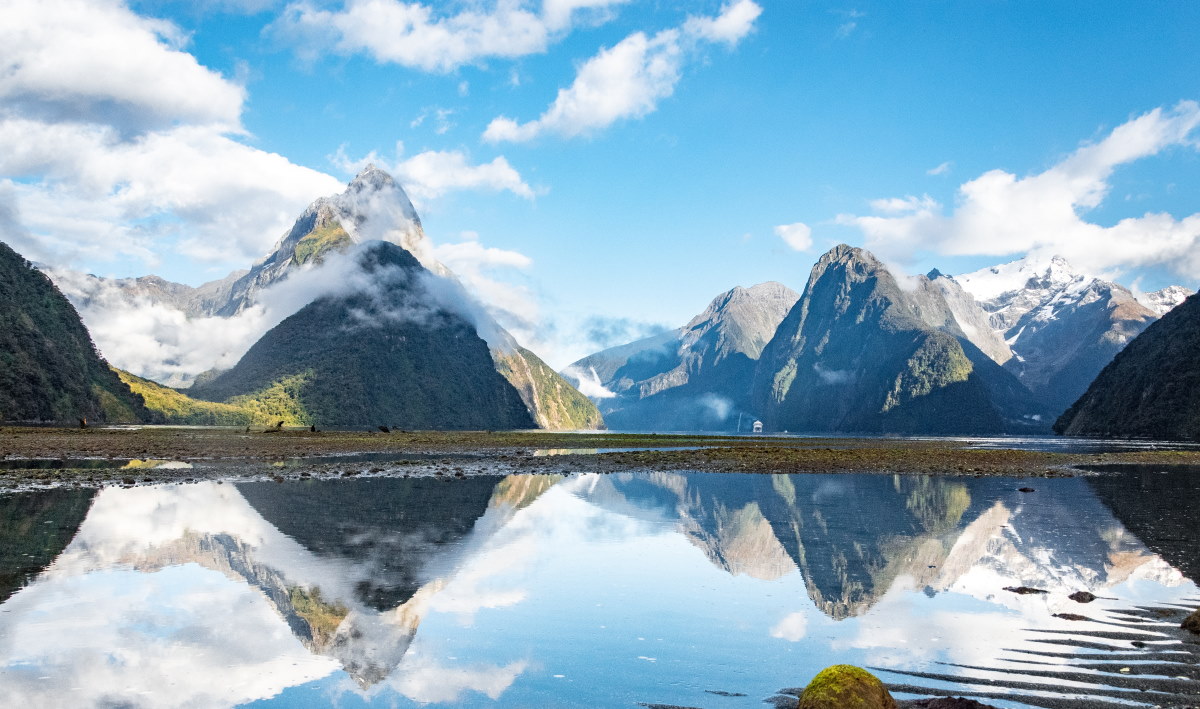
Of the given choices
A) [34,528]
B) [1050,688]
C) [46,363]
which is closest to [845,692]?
[1050,688]

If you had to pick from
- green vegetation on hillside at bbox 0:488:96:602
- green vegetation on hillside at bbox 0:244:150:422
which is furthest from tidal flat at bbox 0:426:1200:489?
green vegetation on hillside at bbox 0:244:150:422

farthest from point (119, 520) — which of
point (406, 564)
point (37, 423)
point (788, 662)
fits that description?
point (37, 423)

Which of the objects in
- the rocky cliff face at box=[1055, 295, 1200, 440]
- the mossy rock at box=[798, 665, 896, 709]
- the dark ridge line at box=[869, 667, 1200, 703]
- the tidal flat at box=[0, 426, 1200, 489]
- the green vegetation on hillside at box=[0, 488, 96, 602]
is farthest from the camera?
the rocky cliff face at box=[1055, 295, 1200, 440]

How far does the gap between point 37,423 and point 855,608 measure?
454ft

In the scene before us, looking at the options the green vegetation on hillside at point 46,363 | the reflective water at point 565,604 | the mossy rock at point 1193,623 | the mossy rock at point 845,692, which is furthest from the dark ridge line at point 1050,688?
the green vegetation on hillside at point 46,363

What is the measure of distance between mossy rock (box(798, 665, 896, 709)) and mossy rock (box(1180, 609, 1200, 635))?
825cm

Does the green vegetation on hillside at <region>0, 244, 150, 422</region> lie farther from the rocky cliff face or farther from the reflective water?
the rocky cliff face

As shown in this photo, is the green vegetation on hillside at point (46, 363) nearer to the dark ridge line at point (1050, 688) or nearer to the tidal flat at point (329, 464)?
the tidal flat at point (329, 464)

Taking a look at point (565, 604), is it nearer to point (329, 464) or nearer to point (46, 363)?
point (329, 464)

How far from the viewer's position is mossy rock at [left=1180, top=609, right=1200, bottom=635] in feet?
44.0

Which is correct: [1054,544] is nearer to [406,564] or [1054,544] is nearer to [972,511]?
[972,511]

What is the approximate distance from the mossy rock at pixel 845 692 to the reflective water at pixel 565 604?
4.91 ft

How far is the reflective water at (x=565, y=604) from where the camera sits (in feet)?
35.8

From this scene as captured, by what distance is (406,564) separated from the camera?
19422 mm
